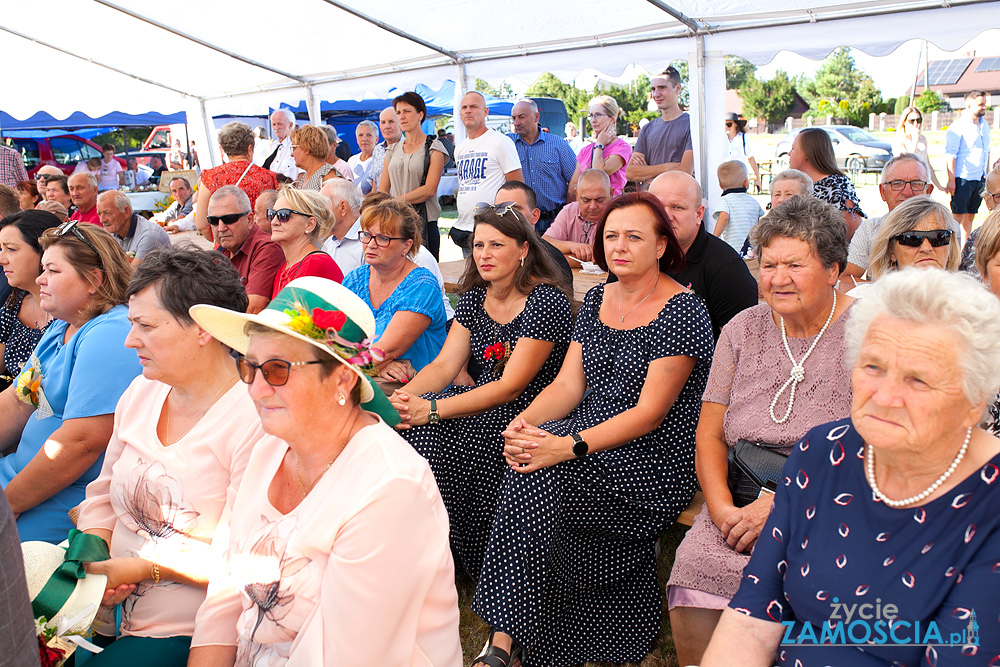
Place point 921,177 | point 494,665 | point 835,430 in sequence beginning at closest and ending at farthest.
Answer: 1. point 835,430
2. point 494,665
3. point 921,177

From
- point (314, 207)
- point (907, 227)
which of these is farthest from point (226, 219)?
point (907, 227)

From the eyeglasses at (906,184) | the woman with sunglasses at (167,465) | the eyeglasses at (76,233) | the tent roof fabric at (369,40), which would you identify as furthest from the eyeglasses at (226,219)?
the eyeglasses at (906,184)

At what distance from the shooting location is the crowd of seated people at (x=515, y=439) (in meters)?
1.63

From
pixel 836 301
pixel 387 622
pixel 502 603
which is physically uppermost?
pixel 836 301

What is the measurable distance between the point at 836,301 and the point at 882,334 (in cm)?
104

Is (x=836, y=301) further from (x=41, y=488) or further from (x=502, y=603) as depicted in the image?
(x=41, y=488)

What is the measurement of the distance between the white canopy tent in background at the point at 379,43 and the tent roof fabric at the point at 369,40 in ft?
0.05

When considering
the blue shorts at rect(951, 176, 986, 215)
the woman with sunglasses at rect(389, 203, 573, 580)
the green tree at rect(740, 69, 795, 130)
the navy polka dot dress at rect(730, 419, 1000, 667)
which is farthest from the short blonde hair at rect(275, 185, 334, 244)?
the green tree at rect(740, 69, 795, 130)

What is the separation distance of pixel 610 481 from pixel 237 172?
456 centimetres

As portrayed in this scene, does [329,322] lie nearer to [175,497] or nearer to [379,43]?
[175,497]

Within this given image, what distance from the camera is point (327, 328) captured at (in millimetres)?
1822

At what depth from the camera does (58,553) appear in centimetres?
203

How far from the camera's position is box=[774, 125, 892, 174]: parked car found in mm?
19984

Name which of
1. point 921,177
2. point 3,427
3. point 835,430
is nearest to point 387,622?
point 835,430
